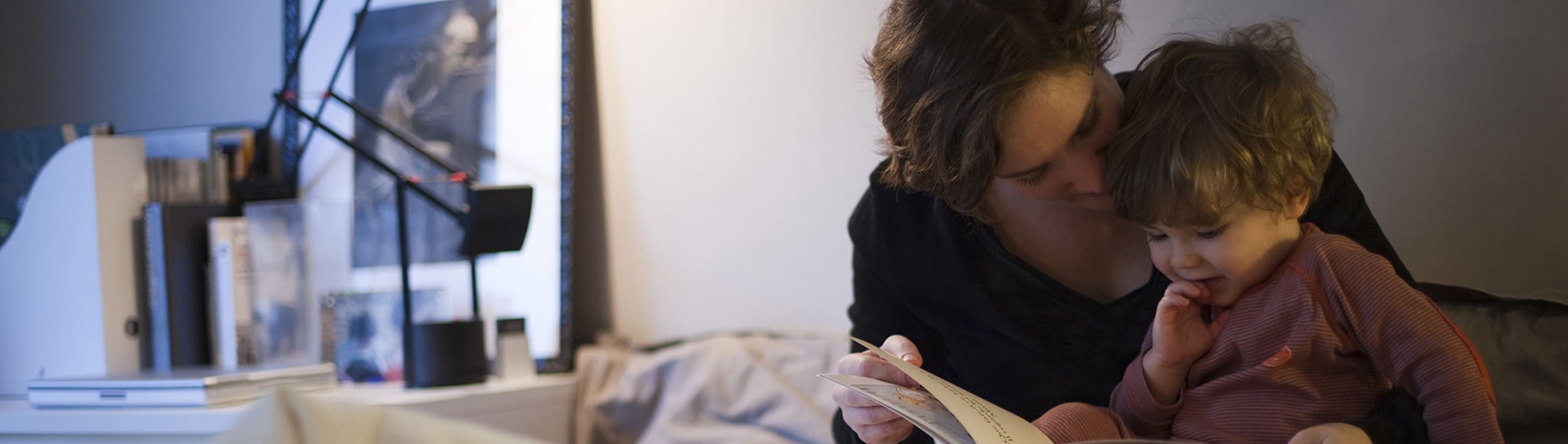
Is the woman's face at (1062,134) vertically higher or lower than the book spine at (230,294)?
higher

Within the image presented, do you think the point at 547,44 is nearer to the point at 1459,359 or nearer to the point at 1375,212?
the point at 1375,212

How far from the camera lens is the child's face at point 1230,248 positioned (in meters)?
0.85

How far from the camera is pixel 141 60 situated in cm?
191

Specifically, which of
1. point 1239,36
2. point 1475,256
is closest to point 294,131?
point 1239,36

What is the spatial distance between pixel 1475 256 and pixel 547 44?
1231mm

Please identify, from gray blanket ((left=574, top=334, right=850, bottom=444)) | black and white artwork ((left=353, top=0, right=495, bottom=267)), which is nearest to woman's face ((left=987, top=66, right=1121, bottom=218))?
gray blanket ((left=574, top=334, right=850, bottom=444))

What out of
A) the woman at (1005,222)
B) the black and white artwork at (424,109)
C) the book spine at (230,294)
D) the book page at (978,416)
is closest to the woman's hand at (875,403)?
the woman at (1005,222)

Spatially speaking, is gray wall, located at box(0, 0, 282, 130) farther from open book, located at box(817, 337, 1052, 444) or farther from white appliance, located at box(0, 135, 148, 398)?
open book, located at box(817, 337, 1052, 444)

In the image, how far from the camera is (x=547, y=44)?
1692 mm

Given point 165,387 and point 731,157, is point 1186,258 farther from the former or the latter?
point 165,387

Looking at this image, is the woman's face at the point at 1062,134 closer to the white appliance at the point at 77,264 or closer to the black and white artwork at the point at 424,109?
the black and white artwork at the point at 424,109

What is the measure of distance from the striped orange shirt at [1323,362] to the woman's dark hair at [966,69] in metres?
0.23

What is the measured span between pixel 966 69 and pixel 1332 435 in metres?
0.36

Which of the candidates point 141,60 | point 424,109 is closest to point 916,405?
point 424,109
